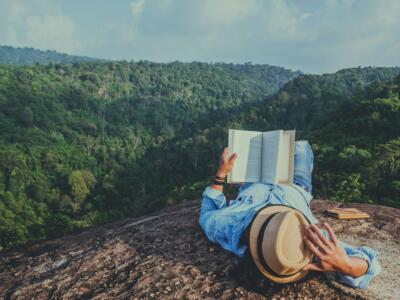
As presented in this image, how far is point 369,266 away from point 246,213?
0.89 m

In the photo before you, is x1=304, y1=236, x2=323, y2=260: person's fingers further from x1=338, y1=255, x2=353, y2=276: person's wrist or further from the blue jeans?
the blue jeans

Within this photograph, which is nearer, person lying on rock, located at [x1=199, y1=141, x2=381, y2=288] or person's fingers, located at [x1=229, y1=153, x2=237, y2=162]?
person lying on rock, located at [x1=199, y1=141, x2=381, y2=288]

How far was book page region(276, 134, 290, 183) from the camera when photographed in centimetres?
293

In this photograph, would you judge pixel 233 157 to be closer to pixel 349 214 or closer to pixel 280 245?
pixel 280 245

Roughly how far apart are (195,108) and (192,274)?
325ft

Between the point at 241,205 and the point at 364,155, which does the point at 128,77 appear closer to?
the point at 364,155

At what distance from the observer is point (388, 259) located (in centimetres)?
308

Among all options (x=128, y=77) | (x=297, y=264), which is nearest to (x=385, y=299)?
(x=297, y=264)

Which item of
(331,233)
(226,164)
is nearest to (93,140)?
(226,164)

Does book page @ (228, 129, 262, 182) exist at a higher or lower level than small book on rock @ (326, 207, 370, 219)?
higher

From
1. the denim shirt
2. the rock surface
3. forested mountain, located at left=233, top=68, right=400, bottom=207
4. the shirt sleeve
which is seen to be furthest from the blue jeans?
forested mountain, located at left=233, top=68, right=400, bottom=207

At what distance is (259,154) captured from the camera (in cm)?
319

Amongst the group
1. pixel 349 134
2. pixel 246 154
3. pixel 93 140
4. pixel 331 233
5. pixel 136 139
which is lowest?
pixel 93 140

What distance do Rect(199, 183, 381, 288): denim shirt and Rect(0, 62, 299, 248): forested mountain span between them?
12.9m
